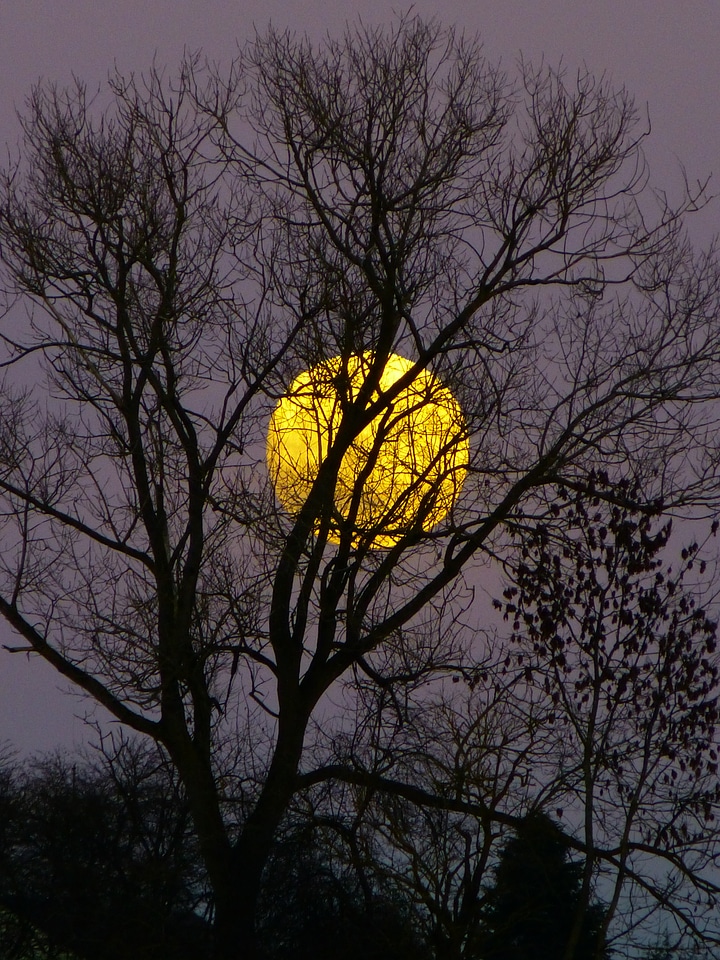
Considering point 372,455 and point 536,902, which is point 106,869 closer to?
point 536,902

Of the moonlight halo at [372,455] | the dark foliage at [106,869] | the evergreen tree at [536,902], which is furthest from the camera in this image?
the dark foliage at [106,869]

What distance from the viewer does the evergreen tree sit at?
8.60 meters

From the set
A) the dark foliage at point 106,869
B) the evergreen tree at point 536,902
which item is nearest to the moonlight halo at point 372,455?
the evergreen tree at point 536,902

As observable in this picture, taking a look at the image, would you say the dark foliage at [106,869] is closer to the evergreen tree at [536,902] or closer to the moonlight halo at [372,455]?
the evergreen tree at [536,902]

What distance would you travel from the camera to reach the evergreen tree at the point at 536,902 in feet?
28.2

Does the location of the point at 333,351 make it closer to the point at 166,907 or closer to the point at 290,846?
the point at 290,846

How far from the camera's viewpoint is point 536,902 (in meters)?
9.59

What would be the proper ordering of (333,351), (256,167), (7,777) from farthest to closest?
(7,777) → (256,167) → (333,351)

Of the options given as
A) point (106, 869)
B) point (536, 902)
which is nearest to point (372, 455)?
point (536, 902)

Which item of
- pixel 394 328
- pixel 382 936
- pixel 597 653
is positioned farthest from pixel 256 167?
pixel 382 936

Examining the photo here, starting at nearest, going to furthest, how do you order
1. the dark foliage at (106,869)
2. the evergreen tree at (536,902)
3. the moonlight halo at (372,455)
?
the evergreen tree at (536,902) → the moonlight halo at (372,455) → the dark foliage at (106,869)

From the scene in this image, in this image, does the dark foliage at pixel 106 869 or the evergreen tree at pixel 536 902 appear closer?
the evergreen tree at pixel 536 902

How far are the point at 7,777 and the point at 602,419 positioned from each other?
23.6ft

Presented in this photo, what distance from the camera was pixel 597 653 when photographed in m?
9.80
